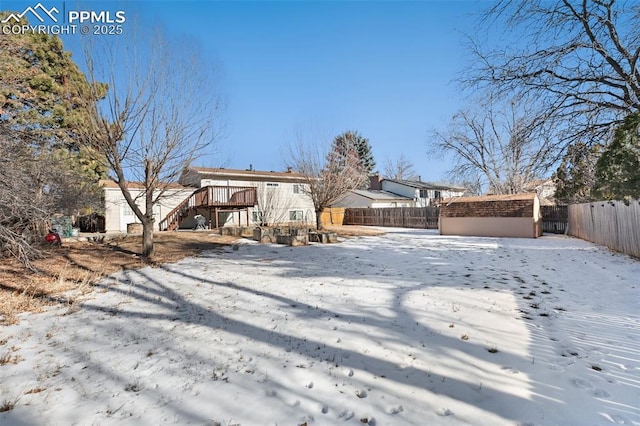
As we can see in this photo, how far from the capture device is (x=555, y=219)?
19297mm

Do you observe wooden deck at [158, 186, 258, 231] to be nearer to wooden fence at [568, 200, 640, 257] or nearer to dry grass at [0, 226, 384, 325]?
dry grass at [0, 226, 384, 325]

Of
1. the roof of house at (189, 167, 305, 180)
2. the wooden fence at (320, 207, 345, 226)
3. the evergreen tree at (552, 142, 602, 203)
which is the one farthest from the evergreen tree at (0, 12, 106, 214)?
the wooden fence at (320, 207, 345, 226)

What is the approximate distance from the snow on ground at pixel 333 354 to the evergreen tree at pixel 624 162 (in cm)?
333

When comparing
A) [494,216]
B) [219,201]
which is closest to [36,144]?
[219,201]

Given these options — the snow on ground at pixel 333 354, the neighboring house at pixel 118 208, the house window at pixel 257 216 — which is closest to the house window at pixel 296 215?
the house window at pixel 257 216

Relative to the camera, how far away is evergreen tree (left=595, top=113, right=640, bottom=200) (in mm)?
7340

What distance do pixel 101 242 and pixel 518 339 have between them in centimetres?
1457

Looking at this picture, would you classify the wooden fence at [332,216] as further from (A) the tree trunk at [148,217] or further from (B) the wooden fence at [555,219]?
(A) the tree trunk at [148,217]

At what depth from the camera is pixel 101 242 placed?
13102 mm

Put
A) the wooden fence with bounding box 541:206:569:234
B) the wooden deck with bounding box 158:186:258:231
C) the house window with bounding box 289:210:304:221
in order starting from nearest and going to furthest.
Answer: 1. the wooden fence with bounding box 541:206:569:234
2. the wooden deck with bounding box 158:186:258:231
3. the house window with bounding box 289:210:304:221

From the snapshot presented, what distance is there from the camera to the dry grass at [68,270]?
17.9ft

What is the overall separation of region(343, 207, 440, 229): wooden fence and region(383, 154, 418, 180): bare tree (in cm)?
2443

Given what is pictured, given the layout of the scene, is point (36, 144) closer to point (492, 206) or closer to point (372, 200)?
point (492, 206)

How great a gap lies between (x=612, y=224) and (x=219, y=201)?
20.0m
